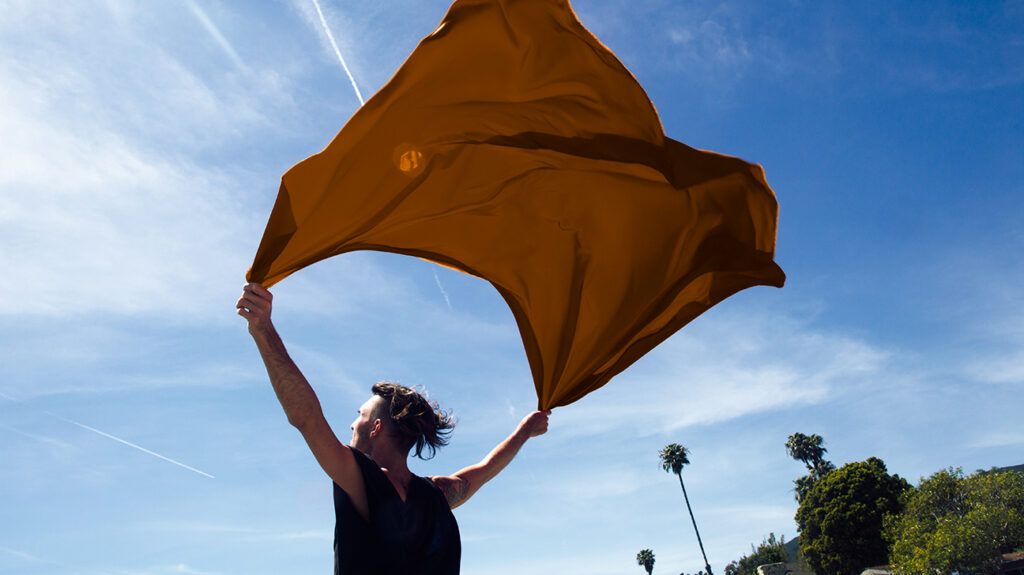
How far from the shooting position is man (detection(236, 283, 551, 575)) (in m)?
2.73

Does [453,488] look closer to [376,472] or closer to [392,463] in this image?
[392,463]

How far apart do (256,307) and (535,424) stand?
2.11m

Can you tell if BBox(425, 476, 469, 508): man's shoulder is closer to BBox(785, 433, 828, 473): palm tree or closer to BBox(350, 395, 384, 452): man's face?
BBox(350, 395, 384, 452): man's face

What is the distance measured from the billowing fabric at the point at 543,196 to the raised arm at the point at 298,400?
192 millimetres

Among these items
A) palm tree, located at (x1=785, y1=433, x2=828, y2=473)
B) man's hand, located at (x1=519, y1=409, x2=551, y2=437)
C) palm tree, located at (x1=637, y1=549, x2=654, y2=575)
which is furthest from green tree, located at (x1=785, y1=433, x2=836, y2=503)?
man's hand, located at (x1=519, y1=409, x2=551, y2=437)

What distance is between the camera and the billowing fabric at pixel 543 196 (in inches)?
129

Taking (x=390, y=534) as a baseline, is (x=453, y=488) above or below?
above

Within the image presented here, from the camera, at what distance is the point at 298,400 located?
2.70m

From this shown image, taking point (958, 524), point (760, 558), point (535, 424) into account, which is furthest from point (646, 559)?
point (535, 424)

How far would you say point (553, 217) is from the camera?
13.3 ft

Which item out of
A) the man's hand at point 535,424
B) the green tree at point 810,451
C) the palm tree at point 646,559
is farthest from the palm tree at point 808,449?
the man's hand at point 535,424

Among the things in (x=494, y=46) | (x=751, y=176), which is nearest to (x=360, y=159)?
(x=494, y=46)

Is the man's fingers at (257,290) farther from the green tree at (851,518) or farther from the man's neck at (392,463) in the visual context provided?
the green tree at (851,518)

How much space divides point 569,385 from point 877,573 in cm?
5570
